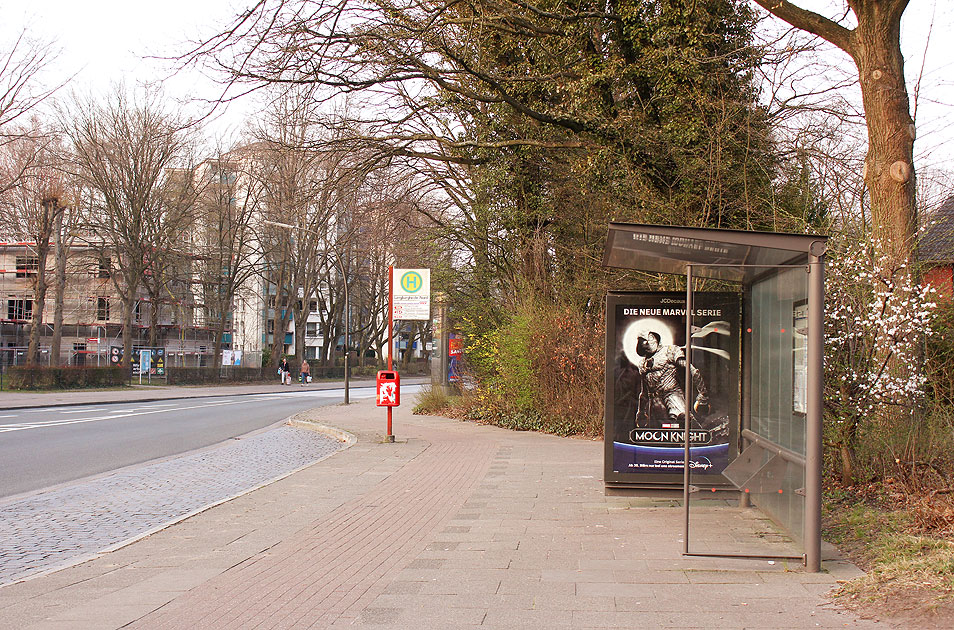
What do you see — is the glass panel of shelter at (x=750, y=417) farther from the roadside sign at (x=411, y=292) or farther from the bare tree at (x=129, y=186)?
the bare tree at (x=129, y=186)

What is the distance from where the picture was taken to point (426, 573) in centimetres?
598

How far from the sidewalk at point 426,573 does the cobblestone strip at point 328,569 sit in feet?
0.06

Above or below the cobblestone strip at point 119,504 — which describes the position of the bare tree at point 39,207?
above

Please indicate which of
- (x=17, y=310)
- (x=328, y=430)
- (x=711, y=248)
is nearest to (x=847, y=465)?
(x=711, y=248)

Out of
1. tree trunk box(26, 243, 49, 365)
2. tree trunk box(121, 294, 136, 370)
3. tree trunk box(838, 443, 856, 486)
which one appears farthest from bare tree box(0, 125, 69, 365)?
tree trunk box(838, 443, 856, 486)

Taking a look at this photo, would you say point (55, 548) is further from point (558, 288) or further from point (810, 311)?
point (558, 288)

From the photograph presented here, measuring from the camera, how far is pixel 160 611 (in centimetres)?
514

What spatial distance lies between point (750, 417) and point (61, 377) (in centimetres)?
3512

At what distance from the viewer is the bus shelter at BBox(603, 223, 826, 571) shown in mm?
6062

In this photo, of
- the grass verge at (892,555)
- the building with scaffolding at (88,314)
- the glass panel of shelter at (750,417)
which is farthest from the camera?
the building with scaffolding at (88,314)

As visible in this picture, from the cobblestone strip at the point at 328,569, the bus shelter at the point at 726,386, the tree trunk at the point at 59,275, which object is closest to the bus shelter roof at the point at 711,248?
the bus shelter at the point at 726,386

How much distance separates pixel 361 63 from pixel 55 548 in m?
8.62

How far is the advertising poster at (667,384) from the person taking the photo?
8.26m

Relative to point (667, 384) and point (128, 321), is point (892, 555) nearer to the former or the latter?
point (667, 384)
